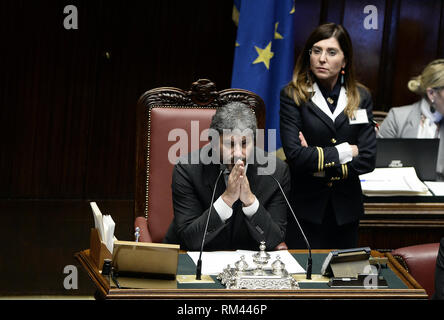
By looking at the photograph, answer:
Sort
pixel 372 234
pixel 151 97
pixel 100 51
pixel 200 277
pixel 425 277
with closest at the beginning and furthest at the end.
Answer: pixel 200 277 → pixel 425 277 → pixel 151 97 → pixel 372 234 → pixel 100 51

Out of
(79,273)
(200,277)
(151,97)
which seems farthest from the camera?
(79,273)

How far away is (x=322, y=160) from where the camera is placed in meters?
3.48

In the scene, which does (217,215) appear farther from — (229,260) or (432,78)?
(432,78)

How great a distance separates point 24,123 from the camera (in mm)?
5289

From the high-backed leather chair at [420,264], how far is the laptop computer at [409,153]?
1.36m

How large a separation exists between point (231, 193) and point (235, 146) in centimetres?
18

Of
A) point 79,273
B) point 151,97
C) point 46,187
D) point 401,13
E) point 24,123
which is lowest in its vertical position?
point 79,273

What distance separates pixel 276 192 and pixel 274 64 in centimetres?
181

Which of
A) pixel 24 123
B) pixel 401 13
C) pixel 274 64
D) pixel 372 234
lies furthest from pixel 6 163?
pixel 401 13

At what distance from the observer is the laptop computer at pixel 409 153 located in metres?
4.20

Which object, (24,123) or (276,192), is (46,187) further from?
(276,192)

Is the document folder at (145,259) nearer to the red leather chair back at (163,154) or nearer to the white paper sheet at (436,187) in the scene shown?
the red leather chair back at (163,154)

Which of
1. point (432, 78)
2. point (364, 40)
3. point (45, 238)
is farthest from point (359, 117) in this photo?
point (45, 238)

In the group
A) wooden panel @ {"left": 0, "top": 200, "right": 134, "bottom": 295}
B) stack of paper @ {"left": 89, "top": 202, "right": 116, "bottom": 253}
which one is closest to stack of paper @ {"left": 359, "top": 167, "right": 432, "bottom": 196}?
wooden panel @ {"left": 0, "top": 200, "right": 134, "bottom": 295}
